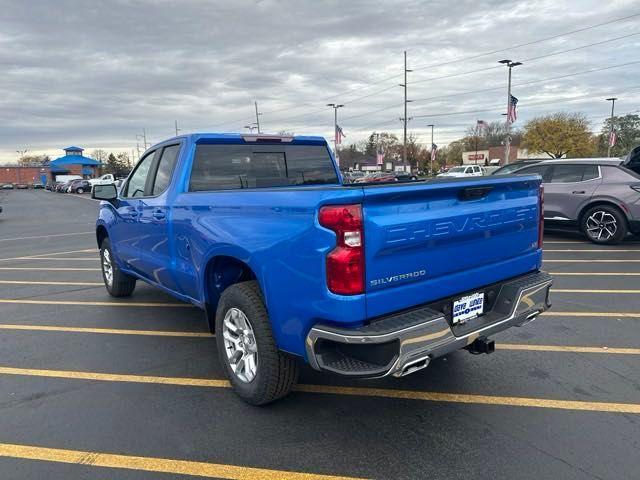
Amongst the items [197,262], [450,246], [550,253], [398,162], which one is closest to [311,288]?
[450,246]

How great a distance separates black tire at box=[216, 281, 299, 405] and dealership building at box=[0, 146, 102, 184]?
352 feet

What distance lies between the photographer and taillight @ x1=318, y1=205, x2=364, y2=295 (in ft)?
8.64

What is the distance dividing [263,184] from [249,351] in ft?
6.27

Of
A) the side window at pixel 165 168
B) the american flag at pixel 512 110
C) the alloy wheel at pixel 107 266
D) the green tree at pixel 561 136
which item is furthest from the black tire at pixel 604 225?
the green tree at pixel 561 136

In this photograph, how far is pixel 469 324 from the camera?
3270 millimetres

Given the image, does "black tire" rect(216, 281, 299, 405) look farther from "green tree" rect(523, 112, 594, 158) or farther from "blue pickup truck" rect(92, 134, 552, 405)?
"green tree" rect(523, 112, 594, 158)

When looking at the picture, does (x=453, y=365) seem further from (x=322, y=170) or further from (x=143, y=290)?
(x=143, y=290)

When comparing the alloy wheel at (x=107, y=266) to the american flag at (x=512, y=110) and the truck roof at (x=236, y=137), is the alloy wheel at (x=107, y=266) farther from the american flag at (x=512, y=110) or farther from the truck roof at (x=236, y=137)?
the american flag at (x=512, y=110)

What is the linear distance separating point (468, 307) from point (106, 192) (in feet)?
14.7

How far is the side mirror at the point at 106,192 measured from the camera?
5820 millimetres

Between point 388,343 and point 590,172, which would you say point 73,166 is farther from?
point 388,343

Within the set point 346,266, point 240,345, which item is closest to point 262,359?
point 240,345

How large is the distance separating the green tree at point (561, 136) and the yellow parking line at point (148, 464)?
73.9m

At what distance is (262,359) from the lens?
3252 millimetres
